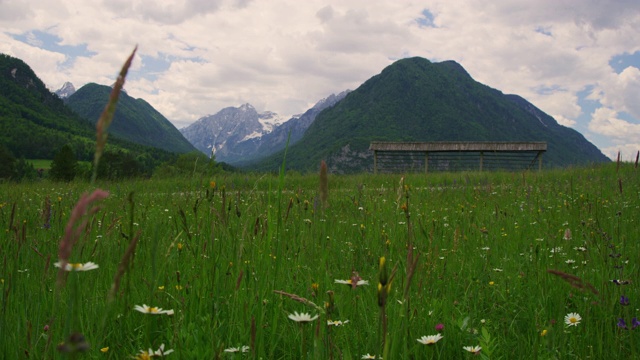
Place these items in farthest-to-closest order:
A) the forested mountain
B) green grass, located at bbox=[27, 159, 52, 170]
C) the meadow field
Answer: the forested mountain
green grass, located at bbox=[27, 159, 52, 170]
the meadow field

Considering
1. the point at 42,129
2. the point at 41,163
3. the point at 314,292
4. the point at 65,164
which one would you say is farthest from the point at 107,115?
the point at 42,129

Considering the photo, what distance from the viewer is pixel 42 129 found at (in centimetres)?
14662

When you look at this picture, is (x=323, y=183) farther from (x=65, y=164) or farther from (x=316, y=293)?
(x=65, y=164)

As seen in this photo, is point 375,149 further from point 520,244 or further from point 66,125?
point 66,125

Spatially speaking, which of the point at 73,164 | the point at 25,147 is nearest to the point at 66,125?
the point at 25,147

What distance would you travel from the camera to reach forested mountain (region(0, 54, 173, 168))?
121750 mm

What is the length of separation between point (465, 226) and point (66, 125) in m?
190

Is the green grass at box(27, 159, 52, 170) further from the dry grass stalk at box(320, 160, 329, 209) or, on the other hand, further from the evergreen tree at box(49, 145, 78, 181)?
the dry grass stalk at box(320, 160, 329, 209)

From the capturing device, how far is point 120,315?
1992 mm

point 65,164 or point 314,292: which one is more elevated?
point 314,292

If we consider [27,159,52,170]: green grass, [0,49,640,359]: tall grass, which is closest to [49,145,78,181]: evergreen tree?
[0,49,640,359]: tall grass

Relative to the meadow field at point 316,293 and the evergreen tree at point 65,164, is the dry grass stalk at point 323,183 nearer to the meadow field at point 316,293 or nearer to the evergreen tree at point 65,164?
the meadow field at point 316,293

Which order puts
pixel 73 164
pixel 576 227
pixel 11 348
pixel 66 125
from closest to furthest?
1. pixel 11 348
2. pixel 576 227
3. pixel 73 164
4. pixel 66 125

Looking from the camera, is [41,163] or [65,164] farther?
[41,163]
